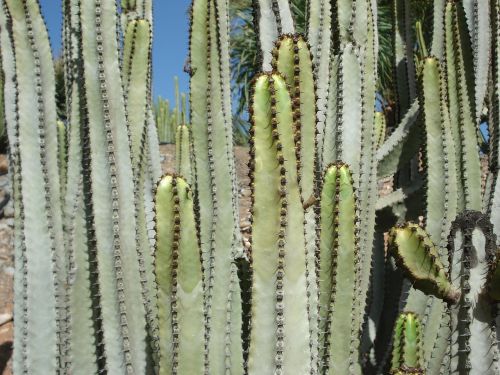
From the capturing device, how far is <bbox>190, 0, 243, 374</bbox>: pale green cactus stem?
246 cm

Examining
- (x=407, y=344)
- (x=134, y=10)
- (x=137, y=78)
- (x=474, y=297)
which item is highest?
(x=134, y=10)

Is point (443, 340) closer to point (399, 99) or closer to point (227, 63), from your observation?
point (227, 63)

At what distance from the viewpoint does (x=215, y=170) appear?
2783mm

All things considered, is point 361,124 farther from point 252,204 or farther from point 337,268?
point 252,204

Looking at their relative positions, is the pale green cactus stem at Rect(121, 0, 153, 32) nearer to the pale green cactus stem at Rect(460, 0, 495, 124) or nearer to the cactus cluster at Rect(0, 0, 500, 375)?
the cactus cluster at Rect(0, 0, 500, 375)

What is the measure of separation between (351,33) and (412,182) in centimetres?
114

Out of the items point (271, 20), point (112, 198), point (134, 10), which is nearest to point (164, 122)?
point (134, 10)

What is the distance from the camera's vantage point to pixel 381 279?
3811 millimetres

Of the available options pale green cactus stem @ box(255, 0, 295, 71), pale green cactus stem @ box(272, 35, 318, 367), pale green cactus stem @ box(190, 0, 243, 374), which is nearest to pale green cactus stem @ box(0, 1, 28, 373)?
pale green cactus stem @ box(190, 0, 243, 374)

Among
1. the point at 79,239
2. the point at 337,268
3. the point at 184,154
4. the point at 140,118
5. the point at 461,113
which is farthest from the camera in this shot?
the point at 184,154

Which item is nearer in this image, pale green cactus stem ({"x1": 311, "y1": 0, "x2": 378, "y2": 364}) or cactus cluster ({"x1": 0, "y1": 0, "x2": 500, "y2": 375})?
cactus cluster ({"x1": 0, "y1": 0, "x2": 500, "y2": 375})

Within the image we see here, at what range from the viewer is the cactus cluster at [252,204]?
1.88 meters

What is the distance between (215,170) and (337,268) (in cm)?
75

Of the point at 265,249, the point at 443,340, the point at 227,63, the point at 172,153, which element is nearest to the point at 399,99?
the point at 227,63
